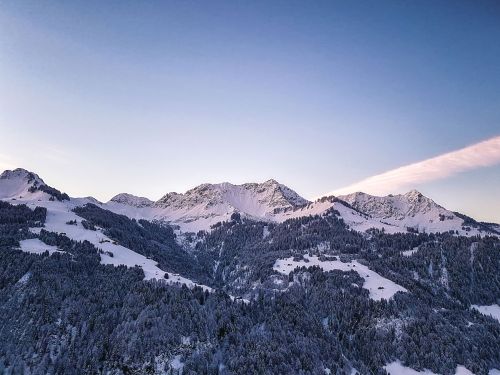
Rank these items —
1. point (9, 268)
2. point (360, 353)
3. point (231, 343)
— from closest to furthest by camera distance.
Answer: point (231, 343)
point (9, 268)
point (360, 353)

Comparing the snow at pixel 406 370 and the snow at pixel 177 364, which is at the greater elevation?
the snow at pixel 177 364

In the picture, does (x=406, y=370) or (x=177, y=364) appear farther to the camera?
(x=406, y=370)

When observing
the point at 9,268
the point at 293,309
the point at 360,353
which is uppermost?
the point at 9,268

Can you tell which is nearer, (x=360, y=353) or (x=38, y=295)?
(x=38, y=295)

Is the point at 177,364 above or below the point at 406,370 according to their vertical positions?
above

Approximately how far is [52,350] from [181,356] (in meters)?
45.5

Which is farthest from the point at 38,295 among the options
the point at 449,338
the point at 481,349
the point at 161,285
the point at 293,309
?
the point at 481,349

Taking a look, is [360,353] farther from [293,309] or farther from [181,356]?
[181,356]

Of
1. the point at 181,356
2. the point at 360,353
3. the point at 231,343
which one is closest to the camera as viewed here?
the point at 181,356

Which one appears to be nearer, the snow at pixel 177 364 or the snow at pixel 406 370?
the snow at pixel 177 364

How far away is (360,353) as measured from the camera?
193m

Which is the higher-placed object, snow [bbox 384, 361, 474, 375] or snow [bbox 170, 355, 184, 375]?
snow [bbox 170, 355, 184, 375]

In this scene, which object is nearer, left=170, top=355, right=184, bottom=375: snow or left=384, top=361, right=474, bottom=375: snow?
left=170, top=355, right=184, bottom=375: snow

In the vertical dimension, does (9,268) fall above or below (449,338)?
above
